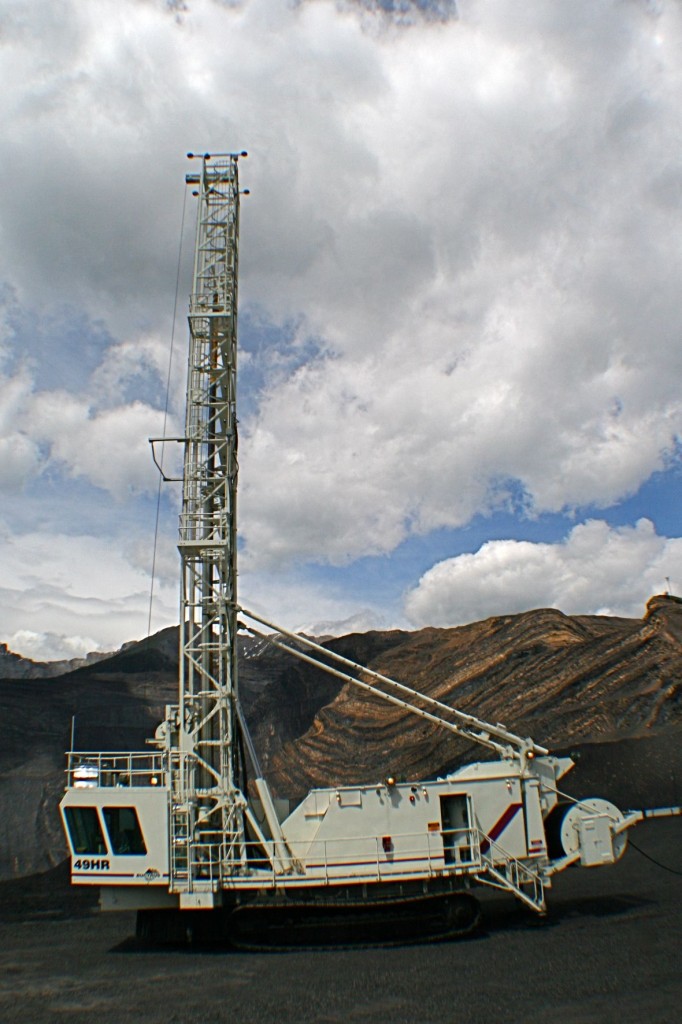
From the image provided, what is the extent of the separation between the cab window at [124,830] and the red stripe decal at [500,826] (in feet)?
18.8

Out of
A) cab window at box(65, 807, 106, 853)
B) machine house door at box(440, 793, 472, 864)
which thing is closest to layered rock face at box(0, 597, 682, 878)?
cab window at box(65, 807, 106, 853)

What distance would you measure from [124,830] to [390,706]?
1991 centimetres

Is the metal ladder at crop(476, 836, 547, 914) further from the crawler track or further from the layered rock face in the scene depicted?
the layered rock face

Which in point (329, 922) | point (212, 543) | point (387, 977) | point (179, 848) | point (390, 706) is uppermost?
point (212, 543)

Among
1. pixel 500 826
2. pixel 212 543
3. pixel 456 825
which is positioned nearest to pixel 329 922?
pixel 456 825

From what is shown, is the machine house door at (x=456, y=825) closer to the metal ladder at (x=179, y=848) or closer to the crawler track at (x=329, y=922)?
the crawler track at (x=329, y=922)

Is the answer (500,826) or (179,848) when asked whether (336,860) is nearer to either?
(179,848)

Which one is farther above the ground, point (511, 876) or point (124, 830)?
point (124, 830)

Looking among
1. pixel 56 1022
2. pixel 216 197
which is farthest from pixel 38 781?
pixel 216 197

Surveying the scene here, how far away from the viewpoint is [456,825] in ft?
42.3

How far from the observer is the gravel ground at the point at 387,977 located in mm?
8438

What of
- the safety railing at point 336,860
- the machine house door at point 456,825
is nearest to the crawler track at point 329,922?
the safety railing at point 336,860

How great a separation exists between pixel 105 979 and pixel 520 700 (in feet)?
67.3

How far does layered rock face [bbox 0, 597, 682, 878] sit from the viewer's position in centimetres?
2486
